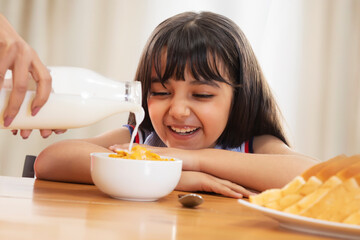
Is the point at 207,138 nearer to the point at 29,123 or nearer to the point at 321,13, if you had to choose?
the point at 29,123

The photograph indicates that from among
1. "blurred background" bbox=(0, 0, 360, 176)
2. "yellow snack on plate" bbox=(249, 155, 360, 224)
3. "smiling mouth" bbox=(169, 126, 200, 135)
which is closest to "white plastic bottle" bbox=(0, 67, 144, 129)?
"yellow snack on plate" bbox=(249, 155, 360, 224)

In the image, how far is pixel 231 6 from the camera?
10.6 feet

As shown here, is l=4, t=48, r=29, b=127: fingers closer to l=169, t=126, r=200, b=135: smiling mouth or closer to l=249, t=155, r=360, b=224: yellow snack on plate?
l=249, t=155, r=360, b=224: yellow snack on plate

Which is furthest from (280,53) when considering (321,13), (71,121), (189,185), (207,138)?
(71,121)

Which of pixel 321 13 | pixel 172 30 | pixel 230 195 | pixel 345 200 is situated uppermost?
pixel 321 13

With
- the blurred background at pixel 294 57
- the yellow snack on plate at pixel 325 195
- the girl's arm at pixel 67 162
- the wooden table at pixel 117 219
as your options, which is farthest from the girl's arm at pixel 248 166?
the blurred background at pixel 294 57

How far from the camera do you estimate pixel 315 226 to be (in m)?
0.55

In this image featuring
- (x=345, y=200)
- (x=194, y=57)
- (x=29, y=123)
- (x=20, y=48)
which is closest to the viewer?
(x=345, y=200)

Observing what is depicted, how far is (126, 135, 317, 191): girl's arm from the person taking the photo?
1.10 metres

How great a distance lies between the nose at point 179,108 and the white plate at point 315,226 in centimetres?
88

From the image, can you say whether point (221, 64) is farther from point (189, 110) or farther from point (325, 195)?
point (325, 195)

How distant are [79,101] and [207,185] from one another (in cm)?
36

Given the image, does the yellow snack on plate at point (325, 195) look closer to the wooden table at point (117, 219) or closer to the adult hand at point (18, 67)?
the wooden table at point (117, 219)

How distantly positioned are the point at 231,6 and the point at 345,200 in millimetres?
2811
